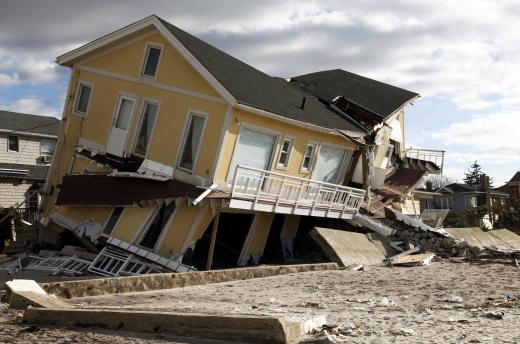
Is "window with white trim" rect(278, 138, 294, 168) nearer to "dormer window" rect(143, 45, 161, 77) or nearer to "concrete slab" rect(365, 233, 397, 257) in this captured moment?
"concrete slab" rect(365, 233, 397, 257)

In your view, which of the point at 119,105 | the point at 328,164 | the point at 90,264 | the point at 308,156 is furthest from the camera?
the point at 328,164

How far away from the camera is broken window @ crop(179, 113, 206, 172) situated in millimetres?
18500

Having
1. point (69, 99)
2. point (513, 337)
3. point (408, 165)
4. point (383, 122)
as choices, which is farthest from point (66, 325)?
point (408, 165)

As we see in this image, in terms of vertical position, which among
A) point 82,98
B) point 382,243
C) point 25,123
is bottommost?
point 382,243

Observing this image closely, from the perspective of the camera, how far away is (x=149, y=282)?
1214cm

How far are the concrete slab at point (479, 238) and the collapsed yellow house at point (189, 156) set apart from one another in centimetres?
465

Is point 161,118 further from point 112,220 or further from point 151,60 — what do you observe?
point 112,220

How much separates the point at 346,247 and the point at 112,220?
24.7 feet

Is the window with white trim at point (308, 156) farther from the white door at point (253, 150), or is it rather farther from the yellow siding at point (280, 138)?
the white door at point (253, 150)

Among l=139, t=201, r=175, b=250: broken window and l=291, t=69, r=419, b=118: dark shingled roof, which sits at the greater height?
l=291, t=69, r=419, b=118: dark shingled roof

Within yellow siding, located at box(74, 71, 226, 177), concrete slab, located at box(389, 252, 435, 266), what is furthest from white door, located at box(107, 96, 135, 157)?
concrete slab, located at box(389, 252, 435, 266)

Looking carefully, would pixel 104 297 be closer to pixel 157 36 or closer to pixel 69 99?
pixel 157 36

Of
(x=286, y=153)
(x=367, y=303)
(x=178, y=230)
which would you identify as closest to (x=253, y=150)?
(x=286, y=153)

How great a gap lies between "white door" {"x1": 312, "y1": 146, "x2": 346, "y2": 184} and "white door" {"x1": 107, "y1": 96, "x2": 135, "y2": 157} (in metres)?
7.04
